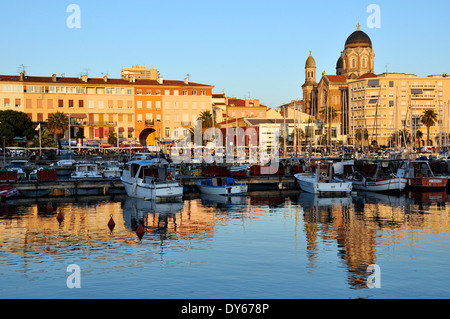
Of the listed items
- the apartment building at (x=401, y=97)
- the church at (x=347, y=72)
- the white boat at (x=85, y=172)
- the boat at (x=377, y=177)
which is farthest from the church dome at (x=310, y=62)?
the white boat at (x=85, y=172)

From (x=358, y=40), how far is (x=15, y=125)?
9876 cm

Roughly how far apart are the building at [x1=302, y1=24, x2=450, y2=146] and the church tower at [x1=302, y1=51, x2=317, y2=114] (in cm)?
337

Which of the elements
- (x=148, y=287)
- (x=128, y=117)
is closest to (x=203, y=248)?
(x=148, y=287)

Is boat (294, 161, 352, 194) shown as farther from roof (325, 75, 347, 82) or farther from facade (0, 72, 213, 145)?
roof (325, 75, 347, 82)

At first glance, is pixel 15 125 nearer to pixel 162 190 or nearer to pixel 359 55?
pixel 162 190

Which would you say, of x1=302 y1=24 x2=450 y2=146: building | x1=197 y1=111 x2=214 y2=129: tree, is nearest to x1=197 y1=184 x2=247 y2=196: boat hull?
x1=197 y1=111 x2=214 y2=129: tree

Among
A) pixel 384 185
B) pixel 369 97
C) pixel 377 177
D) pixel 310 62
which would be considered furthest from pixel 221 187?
pixel 310 62

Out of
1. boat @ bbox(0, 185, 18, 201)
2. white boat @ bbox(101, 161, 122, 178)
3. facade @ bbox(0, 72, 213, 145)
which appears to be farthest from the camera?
facade @ bbox(0, 72, 213, 145)

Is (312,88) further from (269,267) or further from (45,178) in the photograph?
(269,267)

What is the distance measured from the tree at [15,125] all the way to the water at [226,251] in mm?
57550

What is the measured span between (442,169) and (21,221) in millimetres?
46026

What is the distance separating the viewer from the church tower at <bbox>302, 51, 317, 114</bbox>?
607 ft

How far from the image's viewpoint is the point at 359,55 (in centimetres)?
16525

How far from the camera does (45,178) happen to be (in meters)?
53.5
